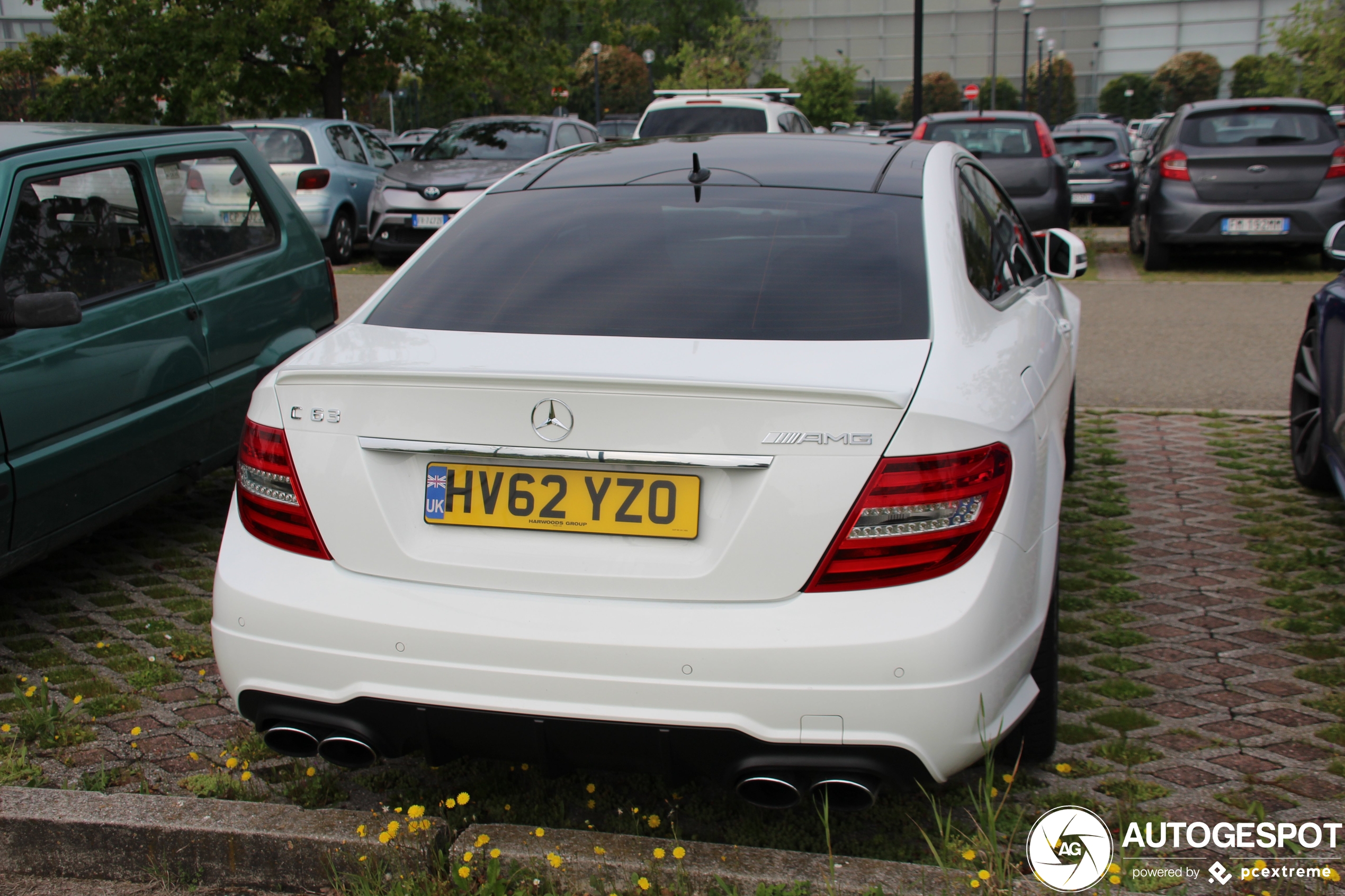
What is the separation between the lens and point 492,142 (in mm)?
14773

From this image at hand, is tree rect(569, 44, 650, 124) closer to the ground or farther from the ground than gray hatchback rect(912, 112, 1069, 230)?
farther from the ground

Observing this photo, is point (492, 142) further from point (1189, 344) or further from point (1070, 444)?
point (1070, 444)

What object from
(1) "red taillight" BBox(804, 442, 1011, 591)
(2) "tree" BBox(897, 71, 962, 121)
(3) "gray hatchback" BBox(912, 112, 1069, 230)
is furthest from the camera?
(2) "tree" BBox(897, 71, 962, 121)

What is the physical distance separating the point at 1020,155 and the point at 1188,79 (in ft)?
244

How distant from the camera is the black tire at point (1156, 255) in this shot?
1289 cm

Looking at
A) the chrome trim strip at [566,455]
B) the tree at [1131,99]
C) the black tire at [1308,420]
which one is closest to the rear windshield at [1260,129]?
the black tire at [1308,420]

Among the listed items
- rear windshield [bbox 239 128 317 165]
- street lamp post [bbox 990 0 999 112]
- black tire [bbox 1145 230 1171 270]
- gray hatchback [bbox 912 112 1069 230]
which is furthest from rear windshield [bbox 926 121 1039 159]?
street lamp post [bbox 990 0 999 112]

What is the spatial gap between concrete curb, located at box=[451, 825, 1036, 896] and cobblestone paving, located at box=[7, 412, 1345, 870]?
574 mm

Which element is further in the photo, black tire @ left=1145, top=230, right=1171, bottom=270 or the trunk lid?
black tire @ left=1145, top=230, right=1171, bottom=270

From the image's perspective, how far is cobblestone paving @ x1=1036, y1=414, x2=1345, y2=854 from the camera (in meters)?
3.00

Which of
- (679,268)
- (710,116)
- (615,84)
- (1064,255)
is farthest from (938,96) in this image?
(679,268)

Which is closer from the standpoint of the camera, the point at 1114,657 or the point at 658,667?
the point at 658,667

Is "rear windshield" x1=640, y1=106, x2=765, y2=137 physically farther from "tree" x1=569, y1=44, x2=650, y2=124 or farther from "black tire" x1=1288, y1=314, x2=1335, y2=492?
"tree" x1=569, y1=44, x2=650, y2=124

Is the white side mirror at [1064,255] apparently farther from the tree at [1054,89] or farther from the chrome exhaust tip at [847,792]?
the tree at [1054,89]
